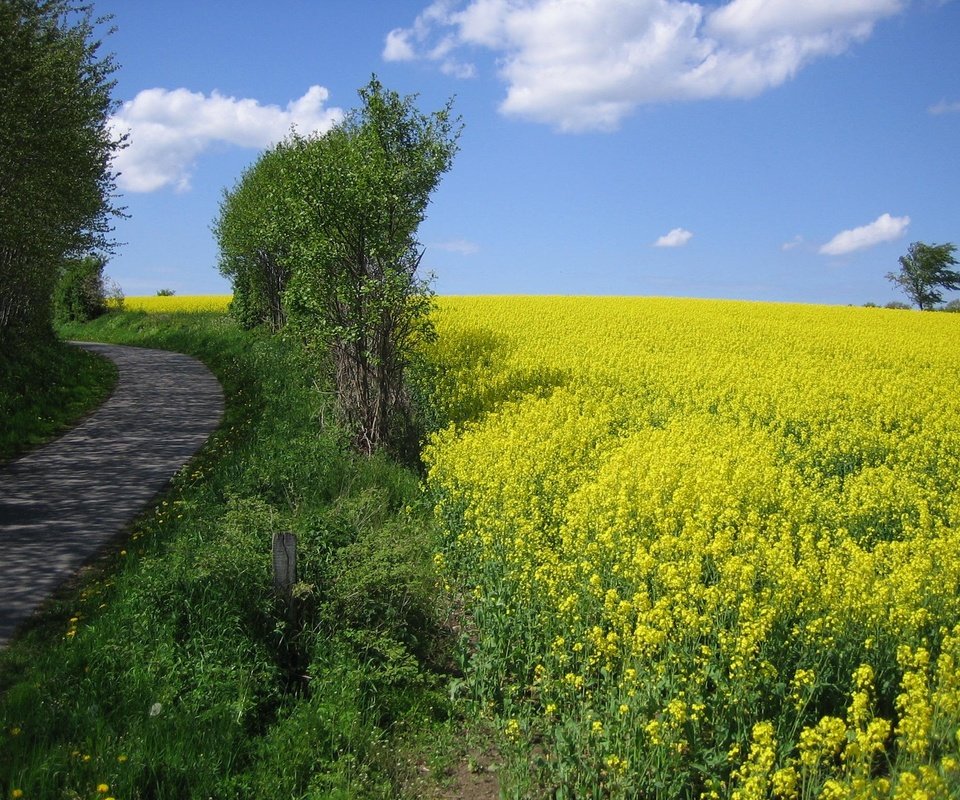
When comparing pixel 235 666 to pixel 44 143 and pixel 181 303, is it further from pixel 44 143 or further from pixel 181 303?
pixel 181 303

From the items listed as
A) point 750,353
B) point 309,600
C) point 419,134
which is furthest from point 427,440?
point 750,353

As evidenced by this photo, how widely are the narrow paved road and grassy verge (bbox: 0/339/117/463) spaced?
1.47 ft

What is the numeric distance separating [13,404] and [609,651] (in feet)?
49.8

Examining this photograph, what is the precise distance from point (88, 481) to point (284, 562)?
6774mm

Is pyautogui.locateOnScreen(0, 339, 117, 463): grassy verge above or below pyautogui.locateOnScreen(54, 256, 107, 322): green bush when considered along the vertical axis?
below

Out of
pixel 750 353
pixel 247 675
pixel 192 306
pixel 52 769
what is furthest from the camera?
pixel 192 306

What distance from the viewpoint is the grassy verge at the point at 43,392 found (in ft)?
50.2

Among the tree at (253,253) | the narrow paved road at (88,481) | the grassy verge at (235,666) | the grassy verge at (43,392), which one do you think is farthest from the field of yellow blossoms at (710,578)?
the tree at (253,253)

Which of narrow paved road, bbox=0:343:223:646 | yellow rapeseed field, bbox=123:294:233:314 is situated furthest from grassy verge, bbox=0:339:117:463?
yellow rapeseed field, bbox=123:294:233:314

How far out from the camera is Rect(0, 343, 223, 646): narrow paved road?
8.65 meters

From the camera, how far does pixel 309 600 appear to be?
7344 mm

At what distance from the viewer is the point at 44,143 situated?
51.3 feet

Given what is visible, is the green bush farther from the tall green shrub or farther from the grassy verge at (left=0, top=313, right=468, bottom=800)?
the grassy verge at (left=0, top=313, right=468, bottom=800)

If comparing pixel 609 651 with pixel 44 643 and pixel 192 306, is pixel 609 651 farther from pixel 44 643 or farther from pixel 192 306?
pixel 192 306
